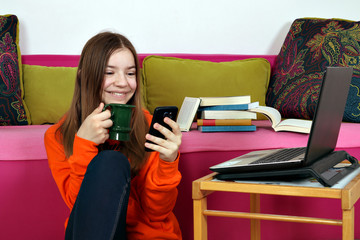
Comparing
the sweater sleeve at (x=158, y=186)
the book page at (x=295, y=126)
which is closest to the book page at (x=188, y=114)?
the book page at (x=295, y=126)

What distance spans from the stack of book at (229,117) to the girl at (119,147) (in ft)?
1.13

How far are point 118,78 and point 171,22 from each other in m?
1.22

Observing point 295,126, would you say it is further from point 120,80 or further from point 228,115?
point 120,80

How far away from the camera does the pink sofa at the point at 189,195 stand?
150 cm

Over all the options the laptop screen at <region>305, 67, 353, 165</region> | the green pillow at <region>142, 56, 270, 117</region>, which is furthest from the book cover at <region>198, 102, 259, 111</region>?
the laptop screen at <region>305, 67, 353, 165</region>

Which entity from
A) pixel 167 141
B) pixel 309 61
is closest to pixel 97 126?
pixel 167 141

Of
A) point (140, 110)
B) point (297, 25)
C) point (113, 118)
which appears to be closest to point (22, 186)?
point (140, 110)

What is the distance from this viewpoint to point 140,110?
1.32 meters

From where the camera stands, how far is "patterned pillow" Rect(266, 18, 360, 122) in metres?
1.99

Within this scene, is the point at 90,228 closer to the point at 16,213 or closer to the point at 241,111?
the point at 16,213

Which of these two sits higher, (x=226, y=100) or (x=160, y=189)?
(x=226, y=100)

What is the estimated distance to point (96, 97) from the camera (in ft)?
4.17

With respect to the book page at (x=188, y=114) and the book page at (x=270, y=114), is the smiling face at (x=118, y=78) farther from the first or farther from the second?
the book page at (x=270, y=114)

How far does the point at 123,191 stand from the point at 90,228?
0.35ft
